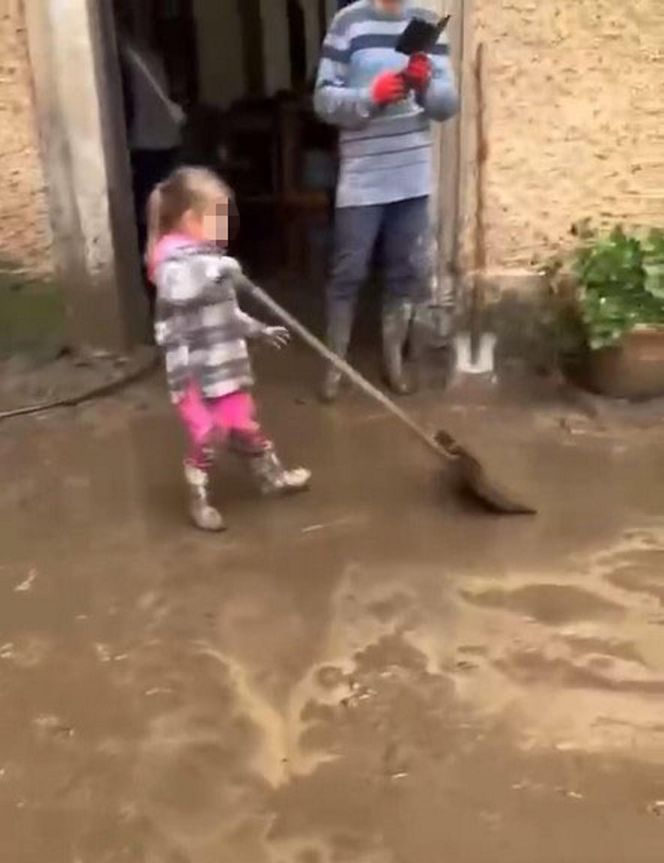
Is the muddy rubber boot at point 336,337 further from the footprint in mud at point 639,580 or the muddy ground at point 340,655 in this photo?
the footprint in mud at point 639,580

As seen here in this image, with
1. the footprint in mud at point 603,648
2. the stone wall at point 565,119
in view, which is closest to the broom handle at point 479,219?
the stone wall at point 565,119

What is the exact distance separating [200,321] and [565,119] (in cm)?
162

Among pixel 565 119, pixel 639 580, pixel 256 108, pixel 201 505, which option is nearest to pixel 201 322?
pixel 201 505

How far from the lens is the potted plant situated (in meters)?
4.35

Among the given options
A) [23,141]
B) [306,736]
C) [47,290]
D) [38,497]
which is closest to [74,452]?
[38,497]

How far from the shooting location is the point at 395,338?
4590 millimetres

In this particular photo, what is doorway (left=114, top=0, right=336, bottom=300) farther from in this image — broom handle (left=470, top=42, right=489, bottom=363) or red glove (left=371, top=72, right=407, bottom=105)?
red glove (left=371, top=72, right=407, bottom=105)

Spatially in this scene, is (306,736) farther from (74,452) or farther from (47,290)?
(47,290)

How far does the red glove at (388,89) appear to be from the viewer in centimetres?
402

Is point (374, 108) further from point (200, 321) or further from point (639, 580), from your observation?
point (639, 580)

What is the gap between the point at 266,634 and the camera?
3.21 m

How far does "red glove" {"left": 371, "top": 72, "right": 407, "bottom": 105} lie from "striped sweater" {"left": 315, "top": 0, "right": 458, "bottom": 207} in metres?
0.03

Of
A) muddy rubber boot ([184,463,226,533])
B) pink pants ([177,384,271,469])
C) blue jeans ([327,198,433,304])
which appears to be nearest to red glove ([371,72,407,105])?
blue jeans ([327,198,433,304])

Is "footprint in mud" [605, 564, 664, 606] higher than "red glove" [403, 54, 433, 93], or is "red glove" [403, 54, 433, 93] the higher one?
"red glove" [403, 54, 433, 93]
